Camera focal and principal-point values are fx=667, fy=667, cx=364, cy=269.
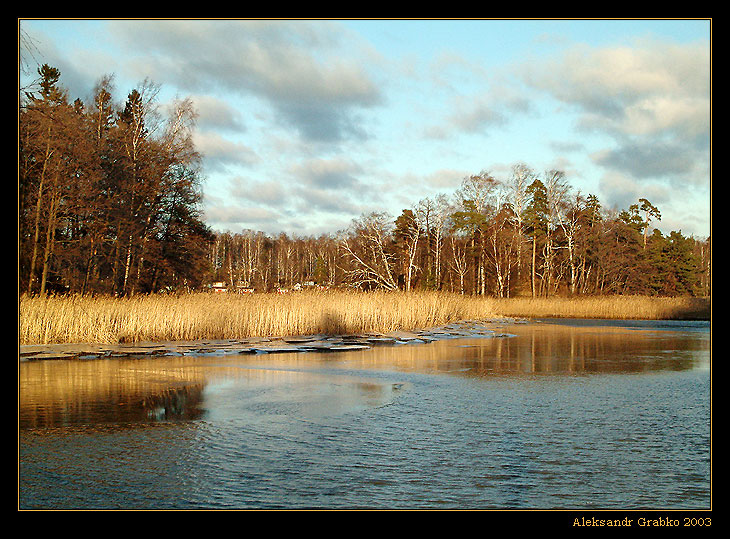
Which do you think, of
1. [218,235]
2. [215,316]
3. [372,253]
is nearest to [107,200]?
[215,316]

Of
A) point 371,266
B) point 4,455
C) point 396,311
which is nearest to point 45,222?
point 396,311

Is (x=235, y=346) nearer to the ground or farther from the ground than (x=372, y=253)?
nearer to the ground

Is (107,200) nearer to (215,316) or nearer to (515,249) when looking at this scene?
(215,316)

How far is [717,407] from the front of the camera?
272 inches

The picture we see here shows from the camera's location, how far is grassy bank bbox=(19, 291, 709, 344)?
13.9m

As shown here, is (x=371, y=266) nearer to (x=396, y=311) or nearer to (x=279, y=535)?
(x=396, y=311)

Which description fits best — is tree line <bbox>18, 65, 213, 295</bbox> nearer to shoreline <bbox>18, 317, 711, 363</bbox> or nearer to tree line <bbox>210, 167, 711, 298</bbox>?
shoreline <bbox>18, 317, 711, 363</bbox>

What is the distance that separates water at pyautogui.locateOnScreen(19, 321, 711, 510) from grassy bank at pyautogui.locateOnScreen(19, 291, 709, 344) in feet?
9.11

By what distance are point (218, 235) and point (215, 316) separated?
33.6 metres

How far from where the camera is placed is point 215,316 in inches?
628

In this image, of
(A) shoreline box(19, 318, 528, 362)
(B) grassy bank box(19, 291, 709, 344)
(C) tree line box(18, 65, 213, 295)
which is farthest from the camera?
(C) tree line box(18, 65, 213, 295)

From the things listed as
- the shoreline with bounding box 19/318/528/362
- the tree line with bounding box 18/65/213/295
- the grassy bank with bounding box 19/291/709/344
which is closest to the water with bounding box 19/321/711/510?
the shoreline with bounding box 19/318/528/362

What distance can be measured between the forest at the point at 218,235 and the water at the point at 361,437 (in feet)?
10.4

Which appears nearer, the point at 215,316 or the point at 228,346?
the point at 228,346
